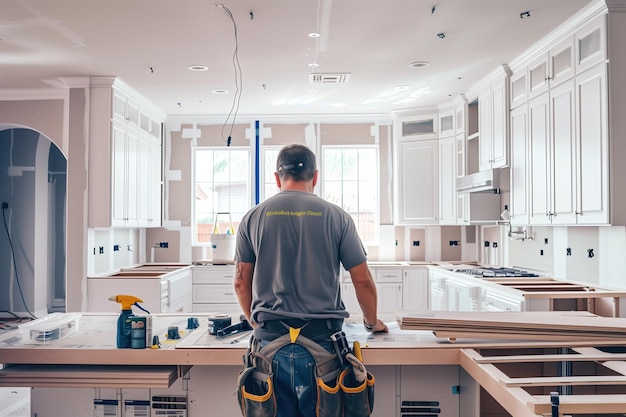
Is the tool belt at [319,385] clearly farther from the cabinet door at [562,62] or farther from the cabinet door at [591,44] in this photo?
the cabinet door at [562,62]

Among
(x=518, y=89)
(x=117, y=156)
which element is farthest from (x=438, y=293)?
(x=117, y=156)

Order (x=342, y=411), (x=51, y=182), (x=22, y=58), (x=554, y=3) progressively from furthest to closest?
1. (x=51, y=182)
2. (x=22, y=58)
3. (x=554, y=3)
4. (x=342, y=411)

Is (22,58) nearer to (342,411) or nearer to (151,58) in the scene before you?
(151,58)

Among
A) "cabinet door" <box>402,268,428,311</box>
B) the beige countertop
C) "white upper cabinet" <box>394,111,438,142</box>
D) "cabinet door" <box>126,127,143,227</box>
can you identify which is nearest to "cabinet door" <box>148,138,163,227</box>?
"cabinet door" <box>126,127,143,227</box>

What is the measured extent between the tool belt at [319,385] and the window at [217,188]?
5.19m

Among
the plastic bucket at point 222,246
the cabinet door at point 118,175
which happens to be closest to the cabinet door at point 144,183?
the cabinet door at point 118,175

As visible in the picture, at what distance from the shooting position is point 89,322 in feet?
9.05

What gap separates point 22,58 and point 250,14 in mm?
2175

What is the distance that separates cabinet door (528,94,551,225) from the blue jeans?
291 cm

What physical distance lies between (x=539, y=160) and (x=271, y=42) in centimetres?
232

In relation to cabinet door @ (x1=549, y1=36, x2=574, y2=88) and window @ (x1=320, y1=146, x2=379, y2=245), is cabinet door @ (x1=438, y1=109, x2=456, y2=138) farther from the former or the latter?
cabinet door @ (x1=549, y1=36, x2=574, y2=88)

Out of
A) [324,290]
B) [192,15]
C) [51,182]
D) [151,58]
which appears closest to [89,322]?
[324,290]

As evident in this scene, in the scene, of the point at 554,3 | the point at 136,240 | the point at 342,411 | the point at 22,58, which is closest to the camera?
the point at 342,411

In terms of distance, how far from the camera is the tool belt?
1.74 metres
